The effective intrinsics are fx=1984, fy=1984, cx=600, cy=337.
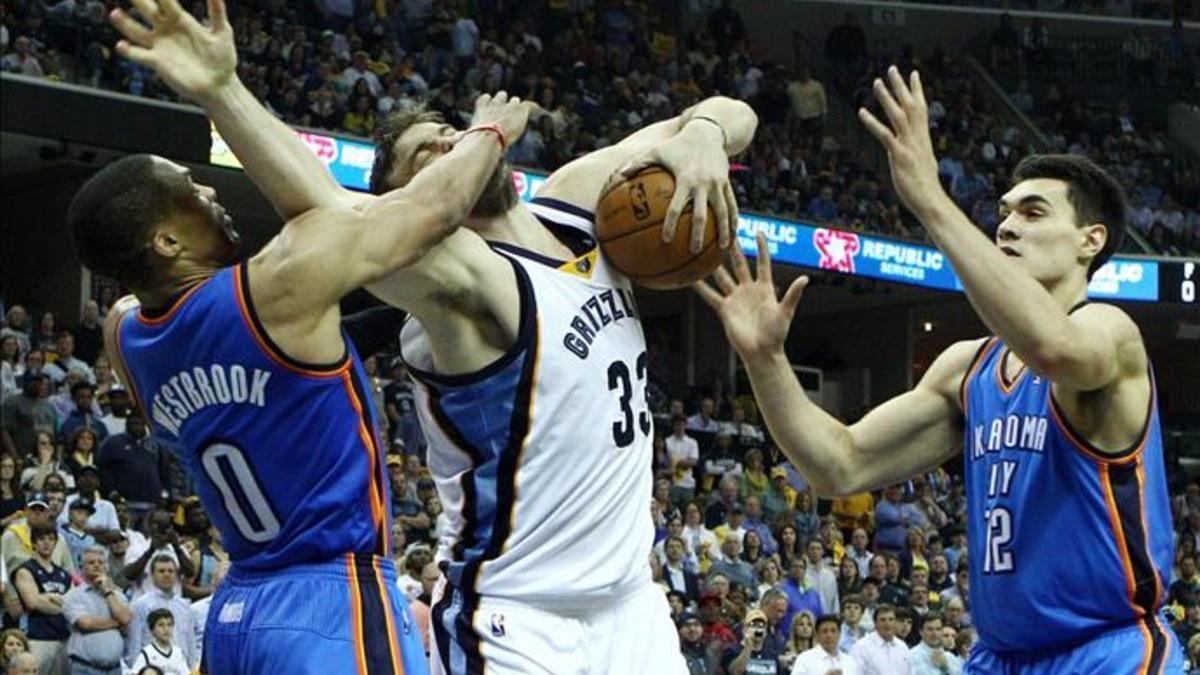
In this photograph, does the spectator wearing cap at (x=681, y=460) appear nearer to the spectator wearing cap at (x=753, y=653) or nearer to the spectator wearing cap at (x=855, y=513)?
the spectator wearing cap at (x=855, y=513)

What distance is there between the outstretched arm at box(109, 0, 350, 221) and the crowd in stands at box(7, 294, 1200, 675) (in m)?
5.38

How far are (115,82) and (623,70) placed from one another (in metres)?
8.53

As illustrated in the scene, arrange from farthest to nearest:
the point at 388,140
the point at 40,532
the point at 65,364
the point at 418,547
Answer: the point at 65,364, the point at 418,547, the point at 40,532, the point at 388,140

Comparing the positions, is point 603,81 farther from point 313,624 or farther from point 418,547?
point 313,624

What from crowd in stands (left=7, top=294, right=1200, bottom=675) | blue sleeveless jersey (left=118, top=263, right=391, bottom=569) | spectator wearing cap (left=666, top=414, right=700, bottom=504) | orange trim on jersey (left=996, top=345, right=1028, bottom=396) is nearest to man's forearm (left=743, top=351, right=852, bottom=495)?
orange trim on jersey (left=996, top=345, right=1028, bottom=396)

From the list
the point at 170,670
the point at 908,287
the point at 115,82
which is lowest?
the point at 170,670

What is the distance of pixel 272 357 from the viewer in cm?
423

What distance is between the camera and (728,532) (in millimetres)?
17172

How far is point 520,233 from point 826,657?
964 cm

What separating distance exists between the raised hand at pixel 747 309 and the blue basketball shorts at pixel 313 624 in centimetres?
106

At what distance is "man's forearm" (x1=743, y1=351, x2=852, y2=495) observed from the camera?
4.95 meters

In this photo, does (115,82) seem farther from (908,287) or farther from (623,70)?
(908,287)

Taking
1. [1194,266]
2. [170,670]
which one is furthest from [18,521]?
[1194,266]

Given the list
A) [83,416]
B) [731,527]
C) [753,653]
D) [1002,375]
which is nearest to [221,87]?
[1002,375]
